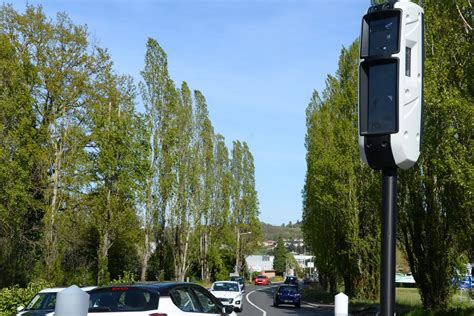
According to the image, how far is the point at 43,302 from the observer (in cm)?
1514

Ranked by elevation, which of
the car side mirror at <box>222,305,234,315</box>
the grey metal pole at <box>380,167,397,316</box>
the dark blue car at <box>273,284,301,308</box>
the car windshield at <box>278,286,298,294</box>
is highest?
the grey metal pole at <box>380,167,397,316</box>

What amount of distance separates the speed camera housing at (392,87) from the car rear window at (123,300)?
21.1 feet

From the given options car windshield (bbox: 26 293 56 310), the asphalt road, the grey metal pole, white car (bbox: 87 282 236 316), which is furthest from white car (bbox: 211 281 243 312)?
the grey metal pole

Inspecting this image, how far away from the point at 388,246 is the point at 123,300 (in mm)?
6660

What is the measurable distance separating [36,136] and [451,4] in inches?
829

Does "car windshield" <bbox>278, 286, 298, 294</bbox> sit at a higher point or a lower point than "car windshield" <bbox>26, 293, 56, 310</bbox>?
lower

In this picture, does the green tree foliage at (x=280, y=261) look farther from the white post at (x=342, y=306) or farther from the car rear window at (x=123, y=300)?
the white post at (x=342, y=306)

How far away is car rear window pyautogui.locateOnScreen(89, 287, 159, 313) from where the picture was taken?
29.5 ft

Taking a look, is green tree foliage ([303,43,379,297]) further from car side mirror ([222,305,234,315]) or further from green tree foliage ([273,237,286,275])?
green tree foliage ([273,237,286,275])

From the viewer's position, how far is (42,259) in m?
29.7

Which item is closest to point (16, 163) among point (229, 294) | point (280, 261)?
point (229, 294)

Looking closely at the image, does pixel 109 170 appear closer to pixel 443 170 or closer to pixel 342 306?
pixel 443 170

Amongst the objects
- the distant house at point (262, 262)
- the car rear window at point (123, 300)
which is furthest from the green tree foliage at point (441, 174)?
the distant house at point (262, 262)

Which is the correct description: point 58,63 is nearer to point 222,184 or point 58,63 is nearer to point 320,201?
point 320,201
